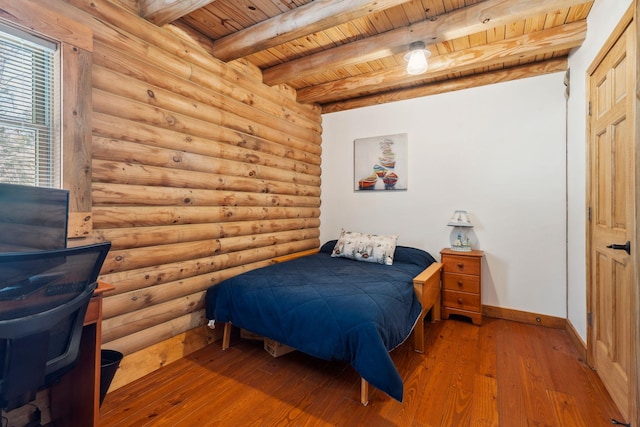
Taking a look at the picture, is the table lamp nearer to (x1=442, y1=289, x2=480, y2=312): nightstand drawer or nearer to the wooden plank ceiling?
(x1=442, y1=289, x2=480, y2=312): nightstand drawer

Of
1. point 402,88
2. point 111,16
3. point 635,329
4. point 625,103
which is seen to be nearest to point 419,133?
point 402,88

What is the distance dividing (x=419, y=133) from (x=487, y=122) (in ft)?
2.42

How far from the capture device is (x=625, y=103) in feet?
5.53

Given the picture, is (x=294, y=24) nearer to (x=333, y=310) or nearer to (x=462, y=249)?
(x=333, y=310)

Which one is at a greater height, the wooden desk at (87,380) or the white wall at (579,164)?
the white wall at (579,164)

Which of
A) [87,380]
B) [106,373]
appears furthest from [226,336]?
[87,380]

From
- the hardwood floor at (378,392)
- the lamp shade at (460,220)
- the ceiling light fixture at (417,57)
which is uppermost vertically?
the ceiling light fixture at (417,57)

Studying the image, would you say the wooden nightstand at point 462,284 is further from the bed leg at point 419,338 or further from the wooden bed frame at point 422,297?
the bed leg at point 419,338

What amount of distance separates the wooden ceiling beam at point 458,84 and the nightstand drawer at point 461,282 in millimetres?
2147

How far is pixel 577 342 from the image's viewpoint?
2.52 m

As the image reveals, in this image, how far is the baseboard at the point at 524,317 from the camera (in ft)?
9.75

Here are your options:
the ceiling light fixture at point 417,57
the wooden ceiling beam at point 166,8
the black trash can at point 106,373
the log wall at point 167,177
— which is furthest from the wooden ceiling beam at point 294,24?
the black trash can at point 106,373

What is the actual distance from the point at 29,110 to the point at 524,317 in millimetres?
4404

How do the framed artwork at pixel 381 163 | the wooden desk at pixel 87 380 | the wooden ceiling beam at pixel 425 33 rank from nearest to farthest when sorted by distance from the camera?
the wooden desk at pixel 87 380 → the wooden ceiling beam at pixel 425 33 → the framed artwork at pixel 381 163
